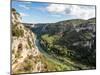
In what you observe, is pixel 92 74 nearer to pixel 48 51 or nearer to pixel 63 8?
pixel 48 51

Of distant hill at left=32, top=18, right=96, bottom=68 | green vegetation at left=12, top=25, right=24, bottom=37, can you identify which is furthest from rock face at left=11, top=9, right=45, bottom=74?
distant hill at left=32, top=18, right=96, bottom=68

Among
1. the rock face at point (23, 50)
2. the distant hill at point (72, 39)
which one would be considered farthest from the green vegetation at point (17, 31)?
the distant hill at point (72, 39)

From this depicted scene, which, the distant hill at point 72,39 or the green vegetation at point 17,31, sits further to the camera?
the distant hill at point 72,39

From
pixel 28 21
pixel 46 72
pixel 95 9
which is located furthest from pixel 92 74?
pixel 28 21

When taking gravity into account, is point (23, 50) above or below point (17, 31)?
below

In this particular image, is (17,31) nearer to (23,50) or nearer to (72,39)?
(23,50)

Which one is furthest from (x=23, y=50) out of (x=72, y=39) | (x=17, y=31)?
(x=72, y=39)

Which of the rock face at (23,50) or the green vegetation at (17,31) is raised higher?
the green vegetation at (17,31)

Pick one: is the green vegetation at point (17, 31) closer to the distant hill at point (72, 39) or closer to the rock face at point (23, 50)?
the rock face at point (23, 50)

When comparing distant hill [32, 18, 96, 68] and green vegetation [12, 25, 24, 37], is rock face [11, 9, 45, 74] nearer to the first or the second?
green vegetation [12, 25, 24, 37]
